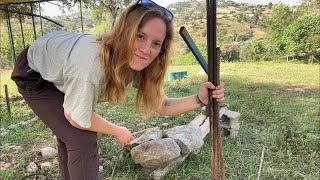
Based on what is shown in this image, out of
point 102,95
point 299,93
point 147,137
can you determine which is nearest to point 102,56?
point 102,95

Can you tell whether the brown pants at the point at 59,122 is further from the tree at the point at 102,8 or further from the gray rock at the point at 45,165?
the tree at the point at 102,8

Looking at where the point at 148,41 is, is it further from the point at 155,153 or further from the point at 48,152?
the point at 48,152

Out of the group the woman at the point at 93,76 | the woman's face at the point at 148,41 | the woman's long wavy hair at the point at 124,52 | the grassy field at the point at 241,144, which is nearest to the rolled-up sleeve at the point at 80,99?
the woman at the point at 93,76

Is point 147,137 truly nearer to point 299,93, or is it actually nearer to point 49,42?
point 49,42

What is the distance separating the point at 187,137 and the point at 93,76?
129 cm

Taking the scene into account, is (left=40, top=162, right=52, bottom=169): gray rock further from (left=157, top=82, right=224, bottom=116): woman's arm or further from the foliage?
the foliage

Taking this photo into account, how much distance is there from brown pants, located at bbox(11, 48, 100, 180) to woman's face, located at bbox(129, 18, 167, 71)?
40 centimetres

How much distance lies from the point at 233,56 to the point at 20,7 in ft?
28.2

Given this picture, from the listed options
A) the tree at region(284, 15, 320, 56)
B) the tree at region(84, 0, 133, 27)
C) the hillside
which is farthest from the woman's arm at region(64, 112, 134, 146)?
the tree at region(284, 15, 320, 56)

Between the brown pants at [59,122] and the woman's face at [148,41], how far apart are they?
40 cm

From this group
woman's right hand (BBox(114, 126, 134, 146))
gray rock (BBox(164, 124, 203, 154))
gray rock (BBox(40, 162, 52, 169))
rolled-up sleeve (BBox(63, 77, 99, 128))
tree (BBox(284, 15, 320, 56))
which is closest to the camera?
rolled-up sleeve (BBox(63, 77, 99, 128))

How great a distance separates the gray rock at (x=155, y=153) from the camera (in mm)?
1986

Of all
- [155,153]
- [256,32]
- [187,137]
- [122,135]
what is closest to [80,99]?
[122,135]

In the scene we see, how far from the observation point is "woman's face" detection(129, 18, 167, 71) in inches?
46.2
